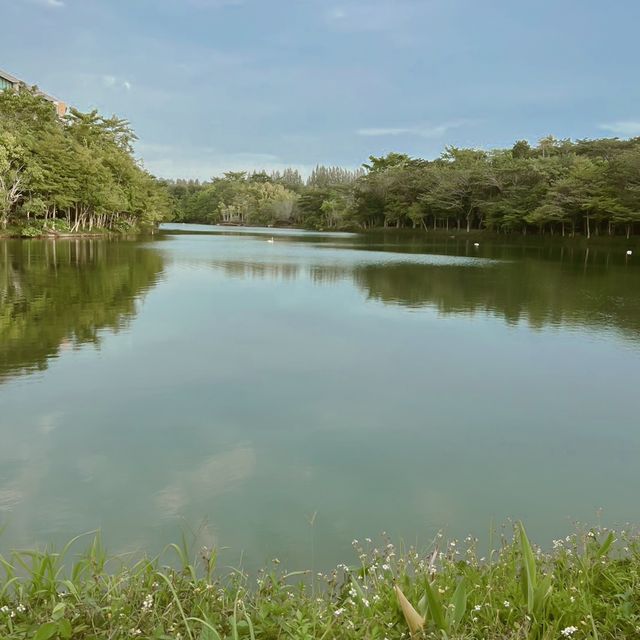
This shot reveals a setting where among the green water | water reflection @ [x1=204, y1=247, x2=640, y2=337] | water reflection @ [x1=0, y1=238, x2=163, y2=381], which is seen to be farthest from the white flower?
water reflection @ [x1=204, y1=247, x2=640, y2=337]

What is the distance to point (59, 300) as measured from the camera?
11727mm

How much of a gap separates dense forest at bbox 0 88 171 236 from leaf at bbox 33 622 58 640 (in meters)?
29.9

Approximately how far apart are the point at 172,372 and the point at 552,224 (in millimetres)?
40041

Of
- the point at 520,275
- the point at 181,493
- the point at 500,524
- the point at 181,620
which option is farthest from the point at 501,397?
the point at 520,275

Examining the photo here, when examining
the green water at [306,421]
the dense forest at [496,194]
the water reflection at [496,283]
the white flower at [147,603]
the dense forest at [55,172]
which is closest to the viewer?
the white flower at [147,603]

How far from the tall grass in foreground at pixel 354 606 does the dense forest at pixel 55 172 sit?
29588mm

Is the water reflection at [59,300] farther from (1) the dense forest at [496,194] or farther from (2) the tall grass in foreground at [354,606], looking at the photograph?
(1) the dense forest at [496,194]

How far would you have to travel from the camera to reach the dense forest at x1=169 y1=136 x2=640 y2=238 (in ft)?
114

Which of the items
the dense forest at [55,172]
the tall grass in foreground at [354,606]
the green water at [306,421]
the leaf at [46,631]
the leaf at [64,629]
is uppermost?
the dense forest at [55,172]

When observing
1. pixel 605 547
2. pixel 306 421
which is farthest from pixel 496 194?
pixel 605 547

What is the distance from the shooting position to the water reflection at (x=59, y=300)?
26.4ft

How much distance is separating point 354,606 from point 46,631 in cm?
110

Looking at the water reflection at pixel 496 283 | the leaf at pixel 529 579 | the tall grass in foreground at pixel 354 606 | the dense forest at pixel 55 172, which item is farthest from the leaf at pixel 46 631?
the dense forest at pixel 55 172

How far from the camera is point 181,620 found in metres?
2.20
